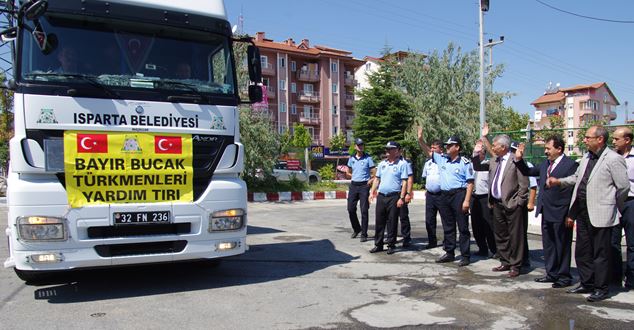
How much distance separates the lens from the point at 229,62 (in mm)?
6094

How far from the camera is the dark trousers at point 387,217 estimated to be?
7.90 m

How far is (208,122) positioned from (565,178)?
4.17m

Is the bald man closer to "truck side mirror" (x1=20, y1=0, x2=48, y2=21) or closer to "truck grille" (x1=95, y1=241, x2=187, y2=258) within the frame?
"truck grille" (x1=95, y1=241, x2=187, y2=258)

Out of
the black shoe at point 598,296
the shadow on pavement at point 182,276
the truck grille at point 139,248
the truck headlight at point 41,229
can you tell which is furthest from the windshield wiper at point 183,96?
the black shoe at point 598,296

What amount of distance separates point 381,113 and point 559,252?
26.2m

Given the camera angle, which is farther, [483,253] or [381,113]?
[381,113]

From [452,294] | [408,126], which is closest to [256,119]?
[408,126]

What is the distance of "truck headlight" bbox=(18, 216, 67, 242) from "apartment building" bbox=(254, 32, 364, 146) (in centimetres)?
5273

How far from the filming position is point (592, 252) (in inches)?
212

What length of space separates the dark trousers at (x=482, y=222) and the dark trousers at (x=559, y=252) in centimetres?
145

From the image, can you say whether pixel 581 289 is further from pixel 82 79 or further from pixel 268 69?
pixel 268 69

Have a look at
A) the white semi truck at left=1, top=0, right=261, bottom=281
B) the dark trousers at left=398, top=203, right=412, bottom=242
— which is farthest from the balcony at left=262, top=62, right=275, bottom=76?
the white semi truck at left=1, top=0, right=261, bottom=281

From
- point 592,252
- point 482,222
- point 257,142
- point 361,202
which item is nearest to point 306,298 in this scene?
point 592,252

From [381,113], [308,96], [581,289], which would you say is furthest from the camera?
[308,96]
